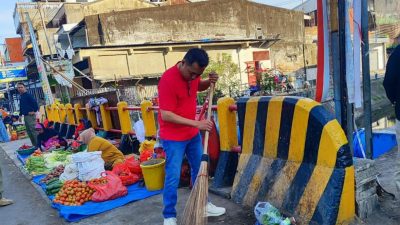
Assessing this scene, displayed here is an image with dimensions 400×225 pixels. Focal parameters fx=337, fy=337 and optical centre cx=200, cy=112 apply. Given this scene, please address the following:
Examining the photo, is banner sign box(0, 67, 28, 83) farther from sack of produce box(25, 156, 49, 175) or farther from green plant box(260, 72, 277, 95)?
sack of produce box(25, 156, 49, 175)

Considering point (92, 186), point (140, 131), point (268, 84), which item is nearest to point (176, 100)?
point (92, 186)

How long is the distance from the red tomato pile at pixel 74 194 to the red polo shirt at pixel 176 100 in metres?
2.04

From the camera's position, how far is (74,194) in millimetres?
4785

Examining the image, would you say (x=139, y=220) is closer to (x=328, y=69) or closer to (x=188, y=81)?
(x=188, y=81)

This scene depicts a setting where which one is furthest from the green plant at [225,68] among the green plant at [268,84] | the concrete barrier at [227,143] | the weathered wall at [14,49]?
the weathered wall at [14,49]

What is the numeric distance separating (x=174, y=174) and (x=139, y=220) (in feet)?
2.94

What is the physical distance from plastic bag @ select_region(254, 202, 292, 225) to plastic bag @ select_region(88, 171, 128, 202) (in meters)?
2.31

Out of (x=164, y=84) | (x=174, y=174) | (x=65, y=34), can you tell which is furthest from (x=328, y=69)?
(x=65, y=34)

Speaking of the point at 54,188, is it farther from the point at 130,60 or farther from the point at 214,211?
the point at 130,60

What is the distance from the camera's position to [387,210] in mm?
3152

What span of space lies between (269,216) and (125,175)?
290 cm

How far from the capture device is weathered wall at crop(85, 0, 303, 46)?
78.6ft

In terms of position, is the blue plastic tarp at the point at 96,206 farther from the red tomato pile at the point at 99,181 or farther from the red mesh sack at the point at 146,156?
the red mesh sack at the point at 146,156

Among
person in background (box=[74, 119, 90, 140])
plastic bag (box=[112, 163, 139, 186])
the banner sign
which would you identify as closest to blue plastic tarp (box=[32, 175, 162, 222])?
plastic bag (box=[112, 163, 139, 186])
